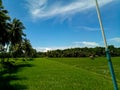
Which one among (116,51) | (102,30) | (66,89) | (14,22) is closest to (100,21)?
(102,30)

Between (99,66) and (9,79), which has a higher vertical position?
(99,66)

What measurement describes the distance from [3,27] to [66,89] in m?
22.2

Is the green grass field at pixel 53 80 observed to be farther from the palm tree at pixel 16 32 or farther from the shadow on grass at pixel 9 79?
the palm tree at pixel 16 32

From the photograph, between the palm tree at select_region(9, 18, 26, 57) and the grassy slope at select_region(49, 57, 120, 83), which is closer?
the grassy slope at select_region(49, 57, 120, 83)

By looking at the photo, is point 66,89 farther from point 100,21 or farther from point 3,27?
point 3,27

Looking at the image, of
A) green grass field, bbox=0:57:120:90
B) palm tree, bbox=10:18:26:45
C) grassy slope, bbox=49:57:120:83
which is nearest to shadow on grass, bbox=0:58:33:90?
green grass field, bbox=0:57:120:90

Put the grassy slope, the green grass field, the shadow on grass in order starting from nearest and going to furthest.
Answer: the shadow on grass → the green grass field → the grassy slope

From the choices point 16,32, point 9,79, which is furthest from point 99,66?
point 9,79

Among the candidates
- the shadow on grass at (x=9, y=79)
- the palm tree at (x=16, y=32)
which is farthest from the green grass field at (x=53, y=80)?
the palm tree at (x=16, y=32)

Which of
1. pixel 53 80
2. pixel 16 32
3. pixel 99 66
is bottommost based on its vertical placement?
pixel 53 80

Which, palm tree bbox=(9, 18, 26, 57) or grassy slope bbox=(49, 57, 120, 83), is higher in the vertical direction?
palm tree bbox=(9, 18, 26, 57)

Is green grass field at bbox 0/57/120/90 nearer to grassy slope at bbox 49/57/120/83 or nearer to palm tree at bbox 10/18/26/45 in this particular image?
grassy slope at bbox 49/57/120/83

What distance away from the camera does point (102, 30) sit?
22.8 ft

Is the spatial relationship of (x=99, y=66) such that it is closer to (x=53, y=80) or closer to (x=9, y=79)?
(x=53, y=80)
